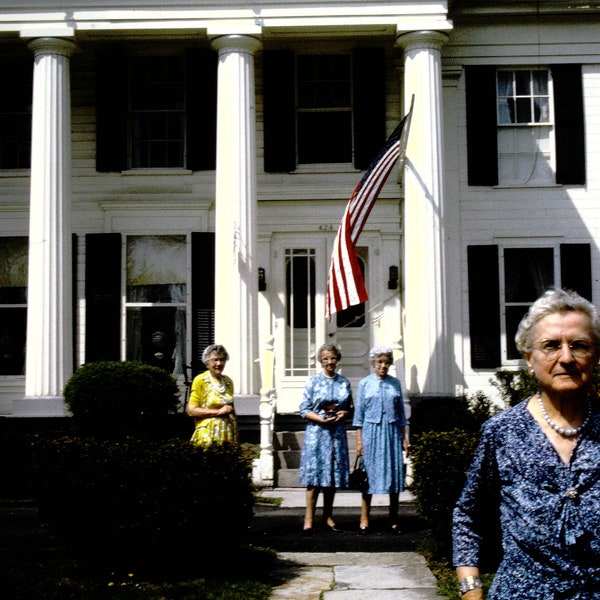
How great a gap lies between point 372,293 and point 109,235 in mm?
4327

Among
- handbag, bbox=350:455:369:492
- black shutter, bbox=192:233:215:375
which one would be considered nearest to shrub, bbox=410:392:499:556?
handbag, bbox=350:455:369:492

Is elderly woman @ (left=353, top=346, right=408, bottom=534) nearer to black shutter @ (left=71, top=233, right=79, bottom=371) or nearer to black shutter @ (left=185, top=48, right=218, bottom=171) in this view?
black shutter @ (left=185, top=48, right=218, bottom=171)

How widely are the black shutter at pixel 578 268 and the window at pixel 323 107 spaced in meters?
3.45

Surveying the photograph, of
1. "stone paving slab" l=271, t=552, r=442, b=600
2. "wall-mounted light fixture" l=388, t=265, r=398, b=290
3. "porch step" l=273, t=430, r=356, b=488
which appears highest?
"wall-mounted light fixture" l=388, t=265, r=398, b=290

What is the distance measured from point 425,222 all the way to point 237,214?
8.84ft

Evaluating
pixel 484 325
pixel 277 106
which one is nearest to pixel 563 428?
pixel 484 325

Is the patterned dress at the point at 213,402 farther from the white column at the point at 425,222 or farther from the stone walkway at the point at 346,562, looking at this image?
the white column at the point at 425,222

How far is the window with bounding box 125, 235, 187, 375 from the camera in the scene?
17609 millimetres

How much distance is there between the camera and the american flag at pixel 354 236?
1388 cm

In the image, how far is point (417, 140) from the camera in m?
15.7

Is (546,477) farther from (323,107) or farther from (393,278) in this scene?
(323,107)

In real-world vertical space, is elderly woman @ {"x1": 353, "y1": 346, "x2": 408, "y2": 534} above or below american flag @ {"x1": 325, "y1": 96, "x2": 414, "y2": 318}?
below

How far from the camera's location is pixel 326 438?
1062 cm

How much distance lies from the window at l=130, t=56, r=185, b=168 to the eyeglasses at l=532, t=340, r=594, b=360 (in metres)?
14.6
